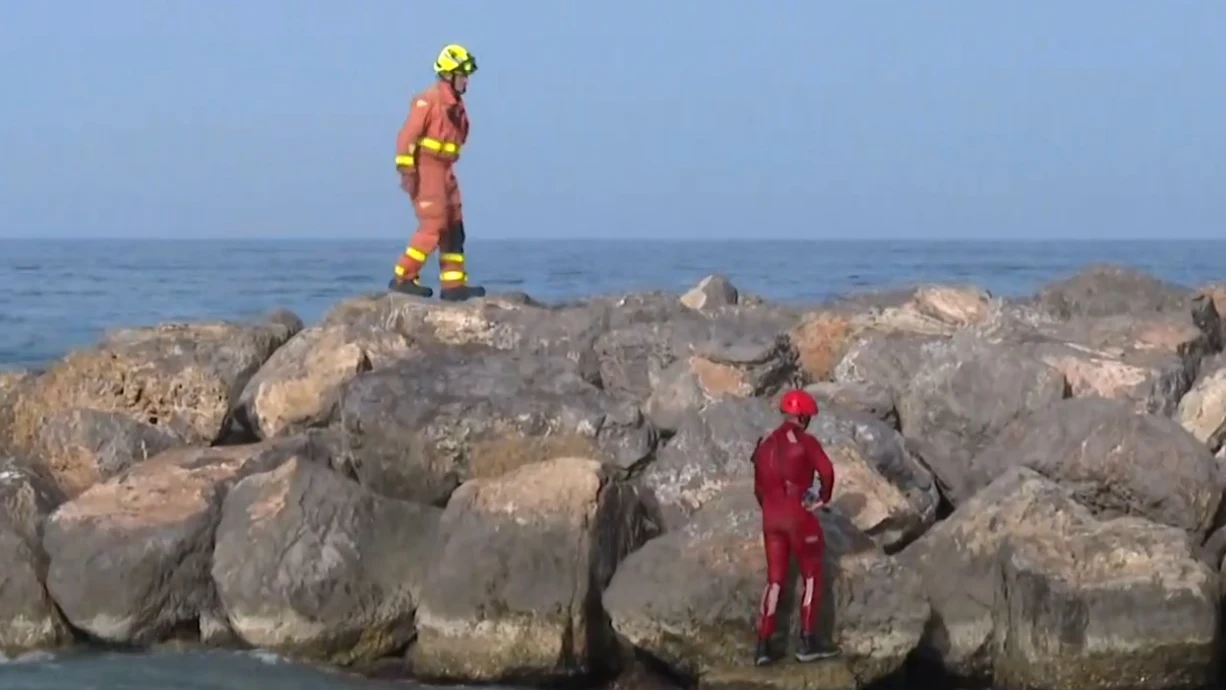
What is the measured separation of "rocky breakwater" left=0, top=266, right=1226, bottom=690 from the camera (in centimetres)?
1002

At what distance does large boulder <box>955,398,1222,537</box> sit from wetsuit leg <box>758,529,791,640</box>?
2.08 meters

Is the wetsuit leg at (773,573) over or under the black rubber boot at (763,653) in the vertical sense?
over

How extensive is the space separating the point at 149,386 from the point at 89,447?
2.29ft

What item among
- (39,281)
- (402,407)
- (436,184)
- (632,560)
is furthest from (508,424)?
(39,281)

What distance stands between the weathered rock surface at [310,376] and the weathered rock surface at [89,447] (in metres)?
0.73

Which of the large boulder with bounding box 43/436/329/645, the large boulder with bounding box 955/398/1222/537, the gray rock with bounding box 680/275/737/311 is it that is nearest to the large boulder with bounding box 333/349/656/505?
the large boulder with bounding box 43/436/329/645

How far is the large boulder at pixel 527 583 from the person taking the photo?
10.2 metres

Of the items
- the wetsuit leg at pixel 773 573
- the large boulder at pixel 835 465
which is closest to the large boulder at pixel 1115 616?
the large boulder at pixel 835 465

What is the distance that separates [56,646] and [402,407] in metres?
2.51

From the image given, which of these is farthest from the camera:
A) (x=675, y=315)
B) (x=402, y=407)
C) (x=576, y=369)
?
(x=675, y=315)

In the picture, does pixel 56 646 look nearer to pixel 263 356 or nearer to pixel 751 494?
pixel 263 356

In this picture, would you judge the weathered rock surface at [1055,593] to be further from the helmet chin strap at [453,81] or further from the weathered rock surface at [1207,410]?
the helmet chin strap at [453,81]

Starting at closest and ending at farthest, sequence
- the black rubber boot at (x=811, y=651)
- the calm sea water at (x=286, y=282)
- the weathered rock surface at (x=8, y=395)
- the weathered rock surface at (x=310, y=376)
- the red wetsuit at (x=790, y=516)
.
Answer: the red wetsuit at (x=790, y=516) < the black rubber boot at (x=811, y=651) < the weathered rock surface at (x=310, y=376) < the weathered rock surface at (x=8, y=395) < the calm sea water at (x=286, y=282)

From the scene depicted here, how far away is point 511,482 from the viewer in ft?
34.9
